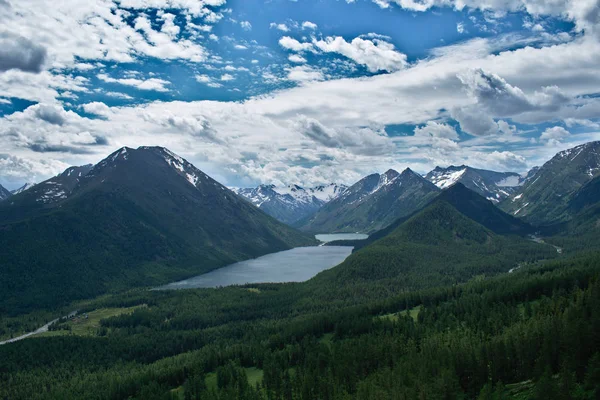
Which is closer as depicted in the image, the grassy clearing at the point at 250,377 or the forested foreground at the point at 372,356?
the forested foreground at the point at 372,356

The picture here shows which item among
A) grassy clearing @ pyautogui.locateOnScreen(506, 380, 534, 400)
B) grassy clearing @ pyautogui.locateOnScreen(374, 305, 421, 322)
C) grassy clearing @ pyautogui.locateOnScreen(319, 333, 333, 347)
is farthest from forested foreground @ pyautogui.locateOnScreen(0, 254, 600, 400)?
grassy clearing @ pyautogui.locateOnScreen(374, 305, 421, 322)

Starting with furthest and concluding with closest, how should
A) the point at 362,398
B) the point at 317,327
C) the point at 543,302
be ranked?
the point at 317,327 < the point at 543,302 < the point at 362,398

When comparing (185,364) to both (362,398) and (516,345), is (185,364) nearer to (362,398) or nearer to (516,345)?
(362,398)

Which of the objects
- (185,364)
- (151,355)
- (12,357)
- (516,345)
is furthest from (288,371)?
(12,357)

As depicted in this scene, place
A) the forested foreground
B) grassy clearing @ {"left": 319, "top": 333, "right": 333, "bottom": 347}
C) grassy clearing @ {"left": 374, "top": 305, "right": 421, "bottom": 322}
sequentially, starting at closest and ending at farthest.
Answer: the forested foreground < grassy clearing @ {"left": 319, "top": 333, "right": 333, "bottom": 347} < grassy clearing @ {"left": 374, "top": 305, "right": 421, "bottom": 322}

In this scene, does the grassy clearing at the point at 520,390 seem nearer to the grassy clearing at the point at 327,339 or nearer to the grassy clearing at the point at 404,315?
the grassy clearing at the point at 327,339

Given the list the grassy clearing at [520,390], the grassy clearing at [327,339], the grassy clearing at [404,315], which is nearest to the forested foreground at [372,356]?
the grassy clearing at [520,390]

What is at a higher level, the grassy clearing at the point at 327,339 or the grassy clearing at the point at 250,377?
the grassy clearing at the point at 327,339

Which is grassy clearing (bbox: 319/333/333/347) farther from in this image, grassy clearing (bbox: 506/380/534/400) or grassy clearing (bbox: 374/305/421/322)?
grassy clearing (bbox: 506/380/534/400)
